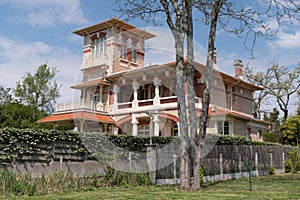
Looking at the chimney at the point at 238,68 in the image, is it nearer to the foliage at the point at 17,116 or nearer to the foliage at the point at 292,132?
the foliage at the point at 292,132

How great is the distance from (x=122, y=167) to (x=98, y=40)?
19448mm

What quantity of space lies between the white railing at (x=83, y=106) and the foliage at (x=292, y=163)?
13451 mm

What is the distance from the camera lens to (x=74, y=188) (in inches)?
390

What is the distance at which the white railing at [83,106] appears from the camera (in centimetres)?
2545

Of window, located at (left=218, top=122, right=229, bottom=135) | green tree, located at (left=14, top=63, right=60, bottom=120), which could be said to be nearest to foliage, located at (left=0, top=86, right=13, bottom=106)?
green tree, located at (left=14, top=63, right=60, bottom=120)

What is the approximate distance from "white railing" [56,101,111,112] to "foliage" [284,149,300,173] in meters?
13.5

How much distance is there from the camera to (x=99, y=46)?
29.0 meters

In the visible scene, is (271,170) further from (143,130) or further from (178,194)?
(143,130)

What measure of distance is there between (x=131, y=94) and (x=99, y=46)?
17.6 feet

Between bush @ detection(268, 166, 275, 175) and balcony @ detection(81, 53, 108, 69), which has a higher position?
balcony @ detection(81, 53, 108, 69)

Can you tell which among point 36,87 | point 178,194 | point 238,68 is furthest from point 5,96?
point 178,194

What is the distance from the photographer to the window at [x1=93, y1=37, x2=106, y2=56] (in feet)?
93.8

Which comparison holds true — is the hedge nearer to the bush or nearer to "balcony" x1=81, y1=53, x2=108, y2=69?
the bush

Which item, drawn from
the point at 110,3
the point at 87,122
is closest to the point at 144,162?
the point at 110,3
